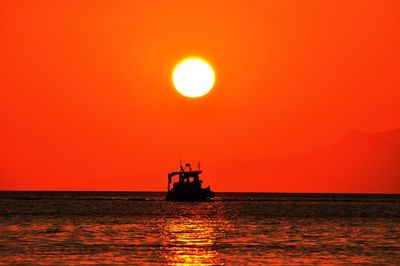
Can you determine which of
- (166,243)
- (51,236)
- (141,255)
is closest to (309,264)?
(141,255)

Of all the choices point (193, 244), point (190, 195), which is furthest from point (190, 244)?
point (190, 195)

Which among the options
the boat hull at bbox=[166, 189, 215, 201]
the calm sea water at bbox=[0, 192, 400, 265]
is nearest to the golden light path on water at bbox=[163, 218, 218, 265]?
the calm sea water at bbox=[0, 192, 400, 265]

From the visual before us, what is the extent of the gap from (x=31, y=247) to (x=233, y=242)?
17674mm

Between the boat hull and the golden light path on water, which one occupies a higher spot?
the boat hull

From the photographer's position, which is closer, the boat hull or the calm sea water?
the calm sea water

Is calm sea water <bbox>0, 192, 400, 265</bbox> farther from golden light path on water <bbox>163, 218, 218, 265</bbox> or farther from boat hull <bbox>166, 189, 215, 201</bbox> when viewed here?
boat hull <bbox>166, 189, 215, 201</bbox>

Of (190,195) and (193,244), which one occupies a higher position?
(190,195)

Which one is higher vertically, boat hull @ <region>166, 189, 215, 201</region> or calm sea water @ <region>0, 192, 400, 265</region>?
boat hull @ <region>166, 189, 215, 201</region>

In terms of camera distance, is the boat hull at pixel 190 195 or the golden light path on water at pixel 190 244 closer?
the golden light path on water at pixel 190 244

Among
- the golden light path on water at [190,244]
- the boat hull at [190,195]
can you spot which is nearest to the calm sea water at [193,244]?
the golden light path on water at [190,244]

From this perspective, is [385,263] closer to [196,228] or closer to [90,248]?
[90,248]

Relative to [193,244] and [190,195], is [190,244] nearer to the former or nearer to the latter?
[193,244]

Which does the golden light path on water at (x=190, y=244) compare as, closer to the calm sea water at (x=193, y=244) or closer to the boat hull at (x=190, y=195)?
the calm sea water at (x=193, y=244)

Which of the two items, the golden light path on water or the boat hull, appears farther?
the boat hull
